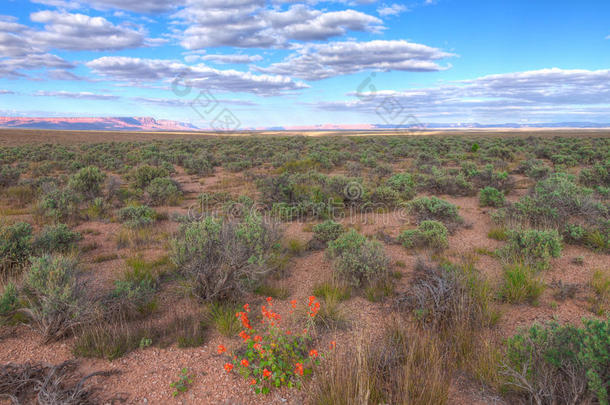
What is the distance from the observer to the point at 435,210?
8.75 meters

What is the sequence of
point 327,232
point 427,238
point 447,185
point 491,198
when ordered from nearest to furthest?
point 427,238, point 327,232, point 491,198, point 447,185

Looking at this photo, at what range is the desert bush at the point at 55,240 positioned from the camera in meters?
6.18

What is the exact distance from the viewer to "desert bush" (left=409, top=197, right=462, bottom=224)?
8.70 metres

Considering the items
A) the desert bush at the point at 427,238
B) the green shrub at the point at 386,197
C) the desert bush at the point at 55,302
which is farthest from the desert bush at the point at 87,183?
the desert bush at the point at 427,238

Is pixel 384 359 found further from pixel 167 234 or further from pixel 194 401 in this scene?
pixel 167 234

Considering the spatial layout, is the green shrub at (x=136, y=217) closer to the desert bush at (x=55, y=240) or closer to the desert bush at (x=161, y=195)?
the desert bush at (x=55, y=240)

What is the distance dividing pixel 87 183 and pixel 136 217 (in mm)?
4196

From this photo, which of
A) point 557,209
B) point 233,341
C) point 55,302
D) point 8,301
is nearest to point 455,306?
point 233,341

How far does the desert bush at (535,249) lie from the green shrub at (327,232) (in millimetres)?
3390

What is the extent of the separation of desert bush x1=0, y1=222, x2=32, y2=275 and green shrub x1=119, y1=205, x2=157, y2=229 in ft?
7.19

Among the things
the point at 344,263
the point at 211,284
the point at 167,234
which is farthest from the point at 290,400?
the point at 167,234

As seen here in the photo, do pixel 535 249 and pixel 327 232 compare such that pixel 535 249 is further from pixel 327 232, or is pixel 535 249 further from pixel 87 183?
pixel 87 183

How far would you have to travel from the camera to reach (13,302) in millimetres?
4168

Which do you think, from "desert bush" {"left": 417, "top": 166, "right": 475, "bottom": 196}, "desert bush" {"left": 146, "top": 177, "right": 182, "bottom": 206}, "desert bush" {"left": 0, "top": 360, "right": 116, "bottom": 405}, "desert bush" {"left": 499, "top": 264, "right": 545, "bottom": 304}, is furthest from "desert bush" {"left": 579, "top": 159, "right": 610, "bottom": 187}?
"desert bush" {"left": 0, "top": 360, "right": 116, "bottom": 405}
